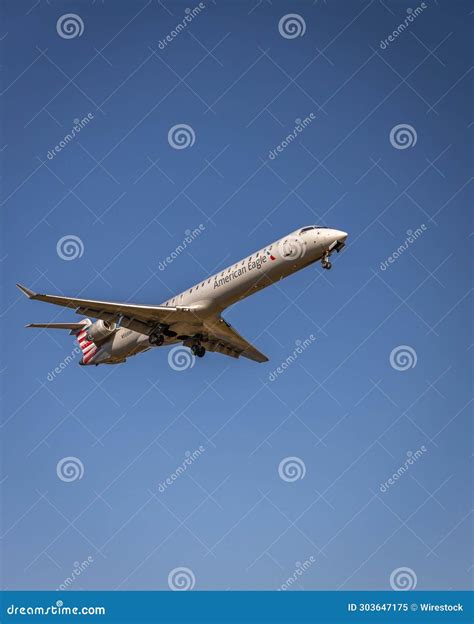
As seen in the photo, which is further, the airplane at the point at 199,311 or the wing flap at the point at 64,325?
the wing flap at the point at 64,325

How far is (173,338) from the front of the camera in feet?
158

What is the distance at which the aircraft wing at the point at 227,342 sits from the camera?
48375 mm

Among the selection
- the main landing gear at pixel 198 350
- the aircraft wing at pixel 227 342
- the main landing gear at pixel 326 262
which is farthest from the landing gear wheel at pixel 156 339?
the main landing gear at pixel 326 262

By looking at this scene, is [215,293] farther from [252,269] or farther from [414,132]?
[414,132]

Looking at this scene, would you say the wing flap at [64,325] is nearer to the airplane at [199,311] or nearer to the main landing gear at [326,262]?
the airplane at [199,311]

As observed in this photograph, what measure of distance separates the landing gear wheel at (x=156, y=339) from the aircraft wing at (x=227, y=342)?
229 cm

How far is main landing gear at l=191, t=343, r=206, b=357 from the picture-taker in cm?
4878

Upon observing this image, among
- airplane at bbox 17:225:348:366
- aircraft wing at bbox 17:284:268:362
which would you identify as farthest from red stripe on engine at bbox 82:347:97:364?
aircraft wing at bbox 17:284:268:362

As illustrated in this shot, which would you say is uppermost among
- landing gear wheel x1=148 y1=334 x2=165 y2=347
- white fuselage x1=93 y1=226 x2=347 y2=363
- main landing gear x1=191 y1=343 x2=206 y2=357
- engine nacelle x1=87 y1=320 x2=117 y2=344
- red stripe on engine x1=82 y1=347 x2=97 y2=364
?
white fuselage x1=93 y1=226 x2=347 y2=363

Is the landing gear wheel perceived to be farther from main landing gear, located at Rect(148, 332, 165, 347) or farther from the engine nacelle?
the engine nacelle

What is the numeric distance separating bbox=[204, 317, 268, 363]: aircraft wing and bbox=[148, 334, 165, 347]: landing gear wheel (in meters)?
2.29
